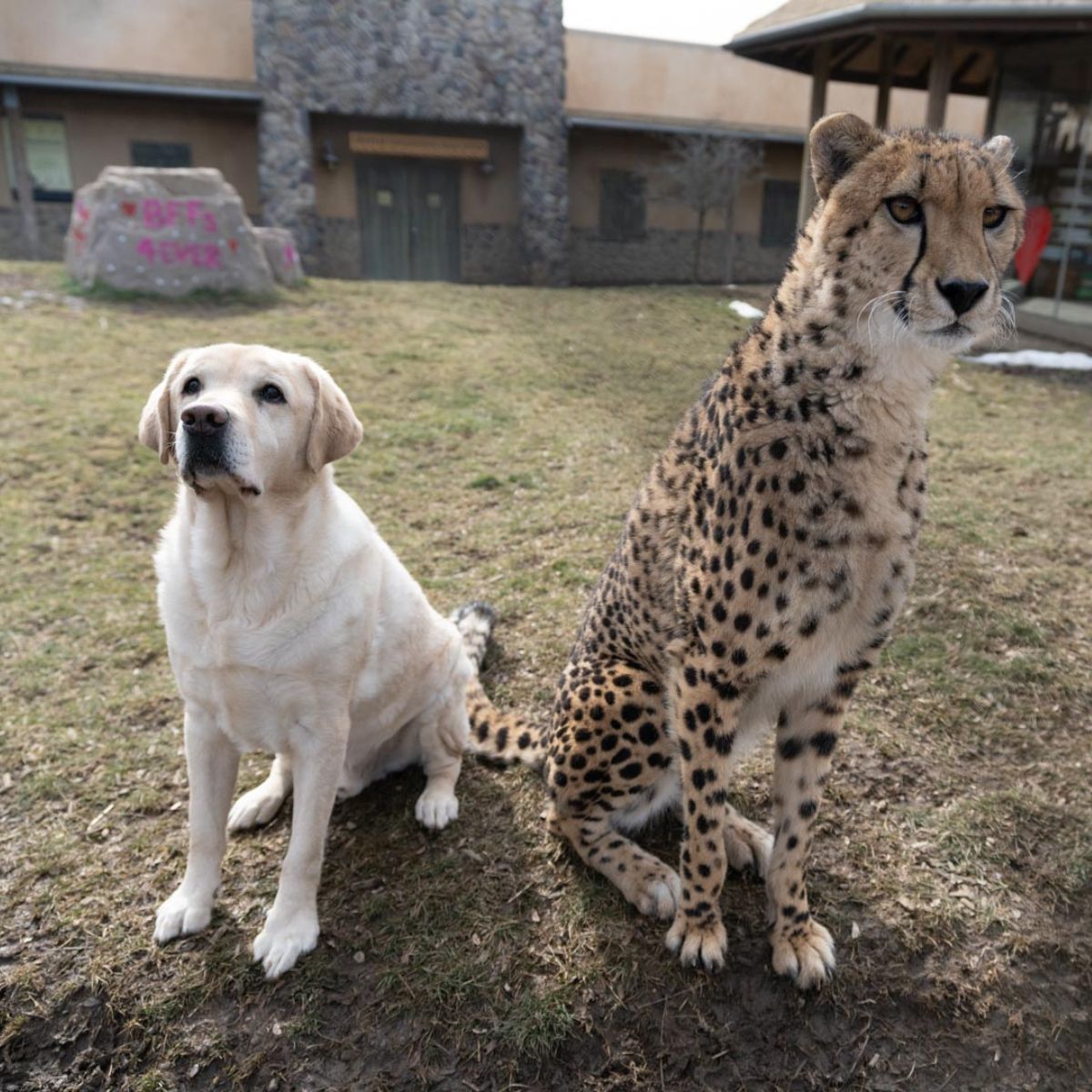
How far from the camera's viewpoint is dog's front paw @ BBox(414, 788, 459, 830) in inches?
119

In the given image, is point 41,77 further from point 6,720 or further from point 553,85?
point 6,720

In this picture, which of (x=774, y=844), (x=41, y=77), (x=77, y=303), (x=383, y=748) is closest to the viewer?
(x=774, y=844)

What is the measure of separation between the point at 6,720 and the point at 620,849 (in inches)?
99.6

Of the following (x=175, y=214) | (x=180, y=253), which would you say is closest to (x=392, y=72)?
(x=175, y=214)

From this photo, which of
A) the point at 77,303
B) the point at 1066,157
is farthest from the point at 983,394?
the point at 77,303

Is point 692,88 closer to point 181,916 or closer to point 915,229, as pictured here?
point 915,229

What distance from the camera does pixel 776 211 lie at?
803 inches

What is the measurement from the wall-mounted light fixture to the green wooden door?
50 cm

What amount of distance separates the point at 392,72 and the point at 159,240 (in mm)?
7912

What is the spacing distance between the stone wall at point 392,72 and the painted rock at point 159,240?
19.6 feet

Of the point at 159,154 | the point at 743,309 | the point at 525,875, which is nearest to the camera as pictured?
the point at 525,875

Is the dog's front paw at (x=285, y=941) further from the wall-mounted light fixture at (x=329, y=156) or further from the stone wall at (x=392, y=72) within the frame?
the wall-mounted light fixture at (x=329, y=156)

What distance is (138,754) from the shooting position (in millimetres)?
3404

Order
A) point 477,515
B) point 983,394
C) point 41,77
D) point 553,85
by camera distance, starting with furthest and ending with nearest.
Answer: point 553,85 → point 41,77 → point 983,394 → point 477,515
